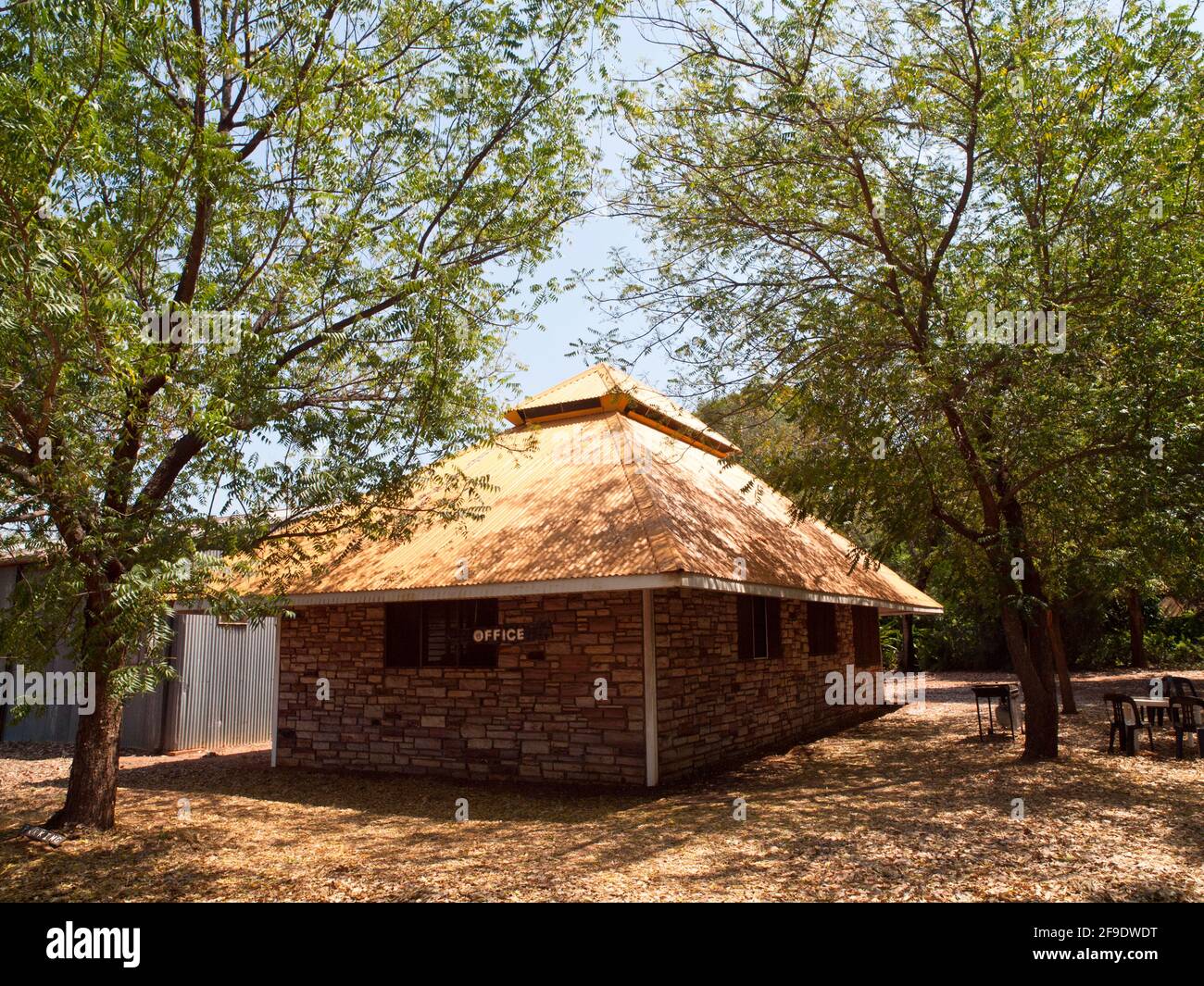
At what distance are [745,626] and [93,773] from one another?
835 centimetres

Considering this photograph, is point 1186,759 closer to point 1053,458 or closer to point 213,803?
point 1053,458

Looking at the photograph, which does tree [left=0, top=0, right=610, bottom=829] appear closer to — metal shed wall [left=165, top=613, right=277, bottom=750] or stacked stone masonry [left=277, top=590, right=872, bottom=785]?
stacked stone masonry [left=277, top=590, right=872, bottom=785]

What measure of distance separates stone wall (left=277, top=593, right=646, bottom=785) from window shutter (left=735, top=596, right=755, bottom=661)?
9.49ft

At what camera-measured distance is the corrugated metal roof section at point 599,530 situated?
954 centimetres

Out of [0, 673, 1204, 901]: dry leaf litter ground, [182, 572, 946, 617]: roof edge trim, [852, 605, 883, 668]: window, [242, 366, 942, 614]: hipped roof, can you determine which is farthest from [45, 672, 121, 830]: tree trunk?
[852, 605, 883, 668]: window

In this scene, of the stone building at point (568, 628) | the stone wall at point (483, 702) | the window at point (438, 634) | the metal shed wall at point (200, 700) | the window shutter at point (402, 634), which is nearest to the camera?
the stone building at point (568, 628)

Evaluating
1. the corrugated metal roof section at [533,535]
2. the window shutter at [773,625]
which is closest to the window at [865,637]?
the window shutter at [773,625]

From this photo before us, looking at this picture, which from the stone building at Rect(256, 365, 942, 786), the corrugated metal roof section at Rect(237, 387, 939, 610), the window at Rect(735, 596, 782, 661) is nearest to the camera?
the corrugated metal roof section at Rect(237, 387, 939, 610)

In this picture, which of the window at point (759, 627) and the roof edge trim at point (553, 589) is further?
the window at point (759, 627)

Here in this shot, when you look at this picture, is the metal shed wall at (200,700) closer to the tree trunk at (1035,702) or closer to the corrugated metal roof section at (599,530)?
the corrugated metal roof section at (599,530)

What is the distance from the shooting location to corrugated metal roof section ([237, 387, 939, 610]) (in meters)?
9.54

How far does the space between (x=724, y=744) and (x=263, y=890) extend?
6.68m

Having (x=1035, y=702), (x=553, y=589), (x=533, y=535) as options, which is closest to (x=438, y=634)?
(x=533, y=535)

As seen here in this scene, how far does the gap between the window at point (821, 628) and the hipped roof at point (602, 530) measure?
1044 millimetres
